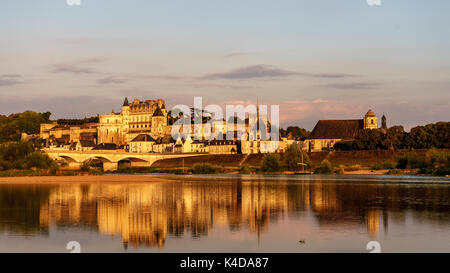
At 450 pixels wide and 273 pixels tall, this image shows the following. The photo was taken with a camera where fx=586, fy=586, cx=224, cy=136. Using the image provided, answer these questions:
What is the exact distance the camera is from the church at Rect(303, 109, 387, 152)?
13588cm

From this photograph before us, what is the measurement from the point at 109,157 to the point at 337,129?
56261mm

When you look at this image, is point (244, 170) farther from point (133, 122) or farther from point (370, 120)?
point (133, 122)

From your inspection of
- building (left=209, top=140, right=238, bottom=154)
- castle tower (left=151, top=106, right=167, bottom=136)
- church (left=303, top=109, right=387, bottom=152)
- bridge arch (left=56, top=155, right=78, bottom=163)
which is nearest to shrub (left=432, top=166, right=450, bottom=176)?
bridge arch (left=56, top=155, right=78, bottom=163)

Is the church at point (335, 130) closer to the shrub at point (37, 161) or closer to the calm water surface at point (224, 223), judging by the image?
the shrub at point (37, 161)

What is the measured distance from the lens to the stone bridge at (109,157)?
99.2 metres

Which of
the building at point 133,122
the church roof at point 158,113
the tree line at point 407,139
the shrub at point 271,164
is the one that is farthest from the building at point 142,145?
the shrub at point 271,164

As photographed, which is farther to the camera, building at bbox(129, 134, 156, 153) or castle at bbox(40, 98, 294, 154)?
building at bbox(129, 134, 156, 153)

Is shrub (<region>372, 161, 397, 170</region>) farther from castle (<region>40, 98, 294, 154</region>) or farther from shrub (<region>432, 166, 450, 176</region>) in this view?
castle (<region>40, 98, 294, 154</region>)

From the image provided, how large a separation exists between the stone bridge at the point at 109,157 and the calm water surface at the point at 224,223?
58128 mm

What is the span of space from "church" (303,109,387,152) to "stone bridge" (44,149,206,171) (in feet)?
93.5
